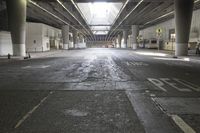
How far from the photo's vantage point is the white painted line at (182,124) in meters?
5.48

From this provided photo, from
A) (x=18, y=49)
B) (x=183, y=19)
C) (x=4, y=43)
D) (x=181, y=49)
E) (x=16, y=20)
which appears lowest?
(x=181, y=49)

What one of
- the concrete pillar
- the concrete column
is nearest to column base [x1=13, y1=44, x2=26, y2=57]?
the concrete pillar

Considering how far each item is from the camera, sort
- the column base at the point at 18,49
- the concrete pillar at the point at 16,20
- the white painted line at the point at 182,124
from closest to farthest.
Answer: the white painted line at the point at 182,124
the concrete pillar at the point at 16,20
the column base at the point at 18,49

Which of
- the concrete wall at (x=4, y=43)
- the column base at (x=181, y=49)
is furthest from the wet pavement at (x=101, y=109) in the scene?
the concrete wall at (x=4, y=43)

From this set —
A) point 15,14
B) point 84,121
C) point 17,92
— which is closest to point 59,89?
point 17,92

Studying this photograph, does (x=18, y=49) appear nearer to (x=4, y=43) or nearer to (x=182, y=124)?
(x=4, y=43)

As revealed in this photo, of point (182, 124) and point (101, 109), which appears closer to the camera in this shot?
point (182, 124)

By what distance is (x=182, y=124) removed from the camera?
586cm

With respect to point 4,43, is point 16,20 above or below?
above

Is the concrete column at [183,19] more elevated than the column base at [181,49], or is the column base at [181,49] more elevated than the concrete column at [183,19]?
the concrete column at [183,19]

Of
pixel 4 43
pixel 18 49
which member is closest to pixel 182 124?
pixel 18 49

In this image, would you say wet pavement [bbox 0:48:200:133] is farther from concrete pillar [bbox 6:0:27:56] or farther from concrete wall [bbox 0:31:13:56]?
concrete wall [bbox 0:31:13:56]

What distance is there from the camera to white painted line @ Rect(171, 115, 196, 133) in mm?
5480

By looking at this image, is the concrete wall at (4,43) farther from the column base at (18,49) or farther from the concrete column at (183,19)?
the concrete column at (183,19)
